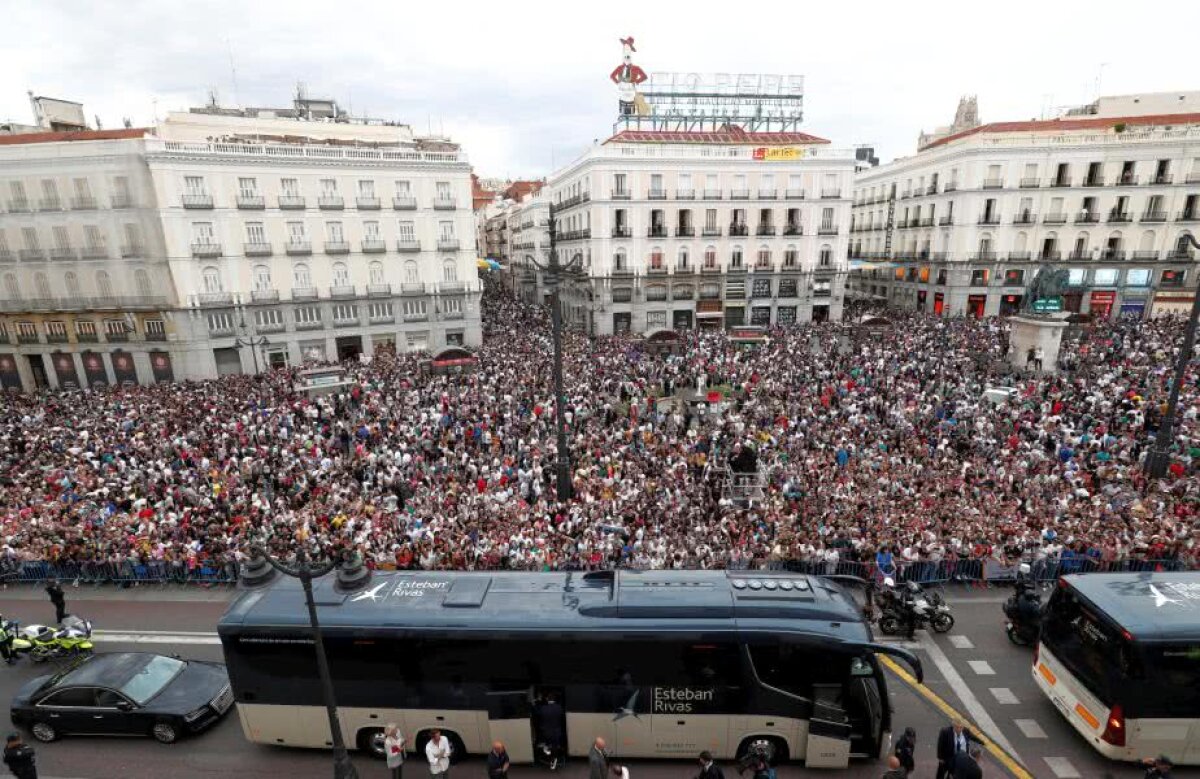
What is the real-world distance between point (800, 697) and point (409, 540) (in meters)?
10.5

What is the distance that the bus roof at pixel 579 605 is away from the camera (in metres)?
8.90

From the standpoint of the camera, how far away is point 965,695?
36.5ft

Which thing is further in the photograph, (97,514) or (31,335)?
(31,335)

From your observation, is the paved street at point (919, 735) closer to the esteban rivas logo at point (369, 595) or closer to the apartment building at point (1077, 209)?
the esteban rivas logo at point (369, 595)

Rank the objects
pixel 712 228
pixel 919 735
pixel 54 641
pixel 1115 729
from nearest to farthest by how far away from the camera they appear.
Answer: pixel 1115 729 → pixel 919 735 → pixel 54 641 → pixel 712 228

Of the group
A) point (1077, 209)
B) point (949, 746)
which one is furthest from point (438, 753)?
point (1077, 209)

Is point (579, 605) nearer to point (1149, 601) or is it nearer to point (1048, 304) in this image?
point (1149, 601)

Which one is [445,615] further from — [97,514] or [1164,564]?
[1164,564]

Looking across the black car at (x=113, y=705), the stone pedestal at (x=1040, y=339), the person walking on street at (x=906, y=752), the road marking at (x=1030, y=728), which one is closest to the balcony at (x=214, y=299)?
the black car at (x=113, y=705)

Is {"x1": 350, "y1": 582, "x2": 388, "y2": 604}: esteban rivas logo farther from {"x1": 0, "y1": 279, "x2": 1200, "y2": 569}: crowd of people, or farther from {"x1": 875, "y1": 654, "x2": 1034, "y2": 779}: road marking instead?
{"x1": 875, "y1": 654, "x2": 1034, "y2": 779}: road marking

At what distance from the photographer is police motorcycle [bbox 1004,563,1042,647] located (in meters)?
12.1

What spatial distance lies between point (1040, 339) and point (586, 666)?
1135 inches

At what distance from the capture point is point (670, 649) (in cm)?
885

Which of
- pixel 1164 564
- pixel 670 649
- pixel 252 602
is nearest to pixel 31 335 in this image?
pixel 252 602
